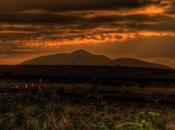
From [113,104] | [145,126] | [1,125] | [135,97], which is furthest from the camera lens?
[135,97]

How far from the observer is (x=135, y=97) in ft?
125

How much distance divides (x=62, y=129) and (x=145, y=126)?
318cm

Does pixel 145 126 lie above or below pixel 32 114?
above

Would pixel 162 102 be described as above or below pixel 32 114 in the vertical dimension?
below

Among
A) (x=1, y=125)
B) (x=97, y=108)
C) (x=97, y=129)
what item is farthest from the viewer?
(x=97, y=108)

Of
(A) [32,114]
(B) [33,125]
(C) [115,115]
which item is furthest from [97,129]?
(C) [115,115]

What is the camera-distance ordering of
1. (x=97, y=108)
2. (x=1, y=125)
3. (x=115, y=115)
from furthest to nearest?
1. (x=97, y=108)
2. (x=115, y=115)
3. (x=1, y=125)

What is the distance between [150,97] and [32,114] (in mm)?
19359

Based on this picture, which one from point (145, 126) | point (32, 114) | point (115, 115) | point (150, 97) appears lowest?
point (150, 97)

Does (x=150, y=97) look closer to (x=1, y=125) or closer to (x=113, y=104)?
(x=113, y=104)

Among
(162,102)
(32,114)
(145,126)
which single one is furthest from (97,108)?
(145,126)

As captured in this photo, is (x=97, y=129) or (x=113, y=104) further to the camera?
(x=113, y=104)

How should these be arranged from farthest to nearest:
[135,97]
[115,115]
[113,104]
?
[135,97], [113,104], [115,115]

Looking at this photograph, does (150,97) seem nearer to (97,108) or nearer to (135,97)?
(135,97)
